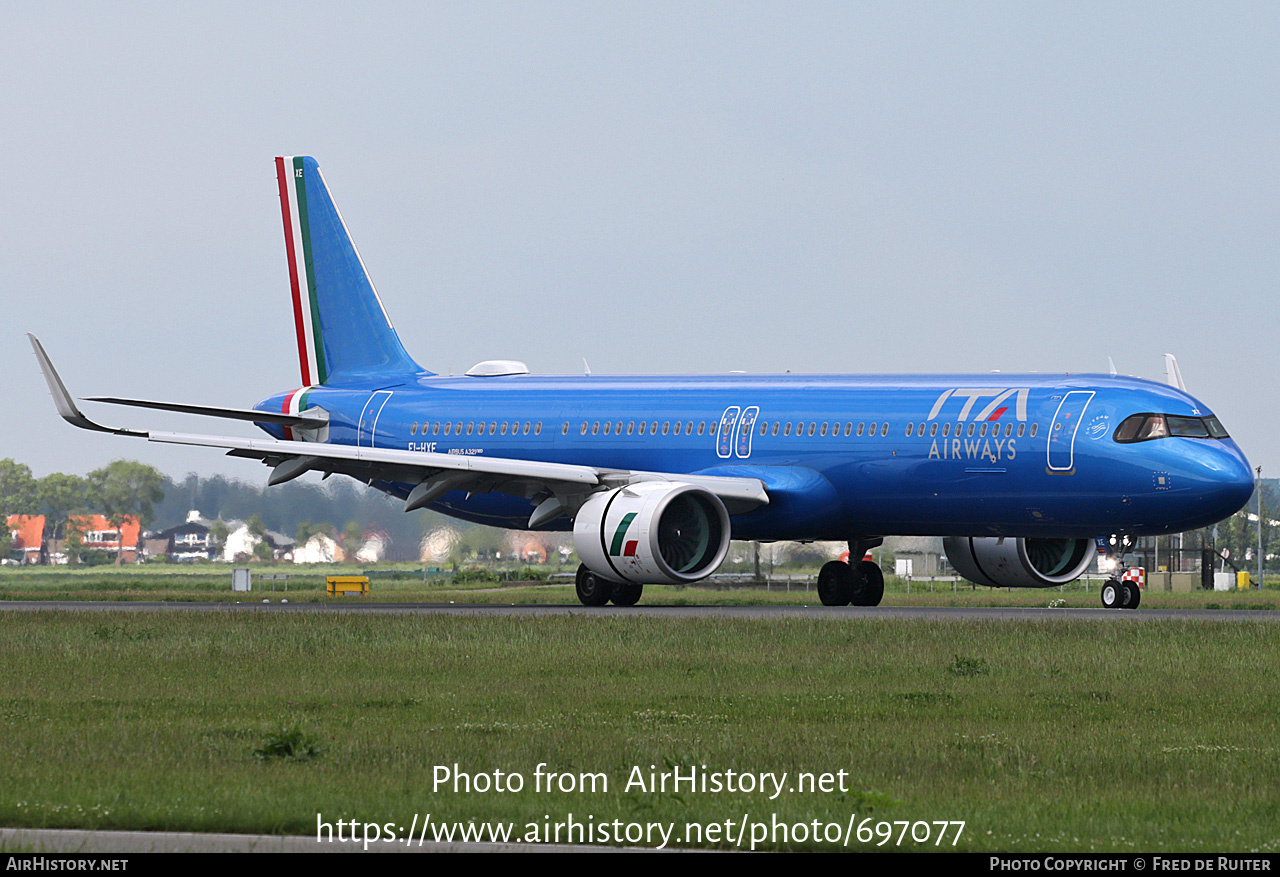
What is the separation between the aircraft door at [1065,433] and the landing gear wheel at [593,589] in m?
9.09

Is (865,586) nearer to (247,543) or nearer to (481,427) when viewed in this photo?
(481,427)

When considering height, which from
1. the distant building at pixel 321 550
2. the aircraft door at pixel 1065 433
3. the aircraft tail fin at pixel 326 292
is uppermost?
the aircraft tail fin at pixel 326 292

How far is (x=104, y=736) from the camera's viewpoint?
585 inches

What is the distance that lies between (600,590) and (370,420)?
25.9ft

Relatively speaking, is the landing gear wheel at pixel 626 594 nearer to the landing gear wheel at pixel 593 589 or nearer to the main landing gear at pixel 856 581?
the landing gear wheel at pixel 593 589

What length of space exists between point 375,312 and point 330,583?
40.3 ft

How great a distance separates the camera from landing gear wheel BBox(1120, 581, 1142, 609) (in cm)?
3584

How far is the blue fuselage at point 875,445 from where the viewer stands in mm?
30766

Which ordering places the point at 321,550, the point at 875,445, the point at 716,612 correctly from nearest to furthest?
the point at 716,612 < the point at 875,445 < the point at 321,550

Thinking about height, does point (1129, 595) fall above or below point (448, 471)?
below

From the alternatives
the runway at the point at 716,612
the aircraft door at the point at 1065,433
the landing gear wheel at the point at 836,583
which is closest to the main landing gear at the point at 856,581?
the landing gear wheel at the point at 836,583

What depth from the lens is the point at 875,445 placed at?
33.0 metres

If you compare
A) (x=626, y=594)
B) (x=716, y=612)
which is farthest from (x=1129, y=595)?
(x=626, y=594)
